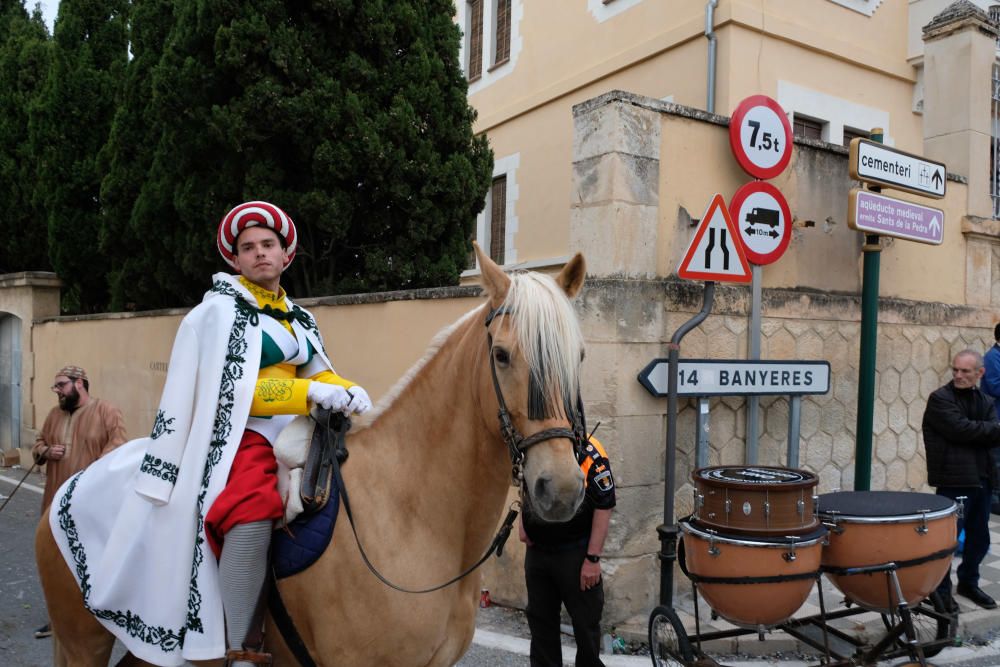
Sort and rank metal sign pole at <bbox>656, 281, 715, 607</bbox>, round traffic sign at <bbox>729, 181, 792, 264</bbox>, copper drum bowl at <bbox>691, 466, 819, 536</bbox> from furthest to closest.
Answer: round traffic sign at <bbox>729, 181, 792, 264</bbox> < metal sign pole at <bbox>656, 281, 715, 607</bbox> < copper drum bowl at <bbox>691, 466, 819, 536</bbox>

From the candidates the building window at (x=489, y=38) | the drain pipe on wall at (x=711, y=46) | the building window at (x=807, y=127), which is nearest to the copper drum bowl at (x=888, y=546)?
the drain pipe on wall at (x=711, y=46)

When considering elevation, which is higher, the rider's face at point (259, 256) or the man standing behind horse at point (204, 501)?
the rider's face at point (259, 256)

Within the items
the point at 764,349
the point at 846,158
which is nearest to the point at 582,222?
the point at 764,349

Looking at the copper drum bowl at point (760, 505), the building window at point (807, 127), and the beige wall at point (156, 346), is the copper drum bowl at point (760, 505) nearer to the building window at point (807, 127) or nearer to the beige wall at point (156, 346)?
the beige wall at point (156, 346)

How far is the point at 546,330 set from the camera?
7.59ft

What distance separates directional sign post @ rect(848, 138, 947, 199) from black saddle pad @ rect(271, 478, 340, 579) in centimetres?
519

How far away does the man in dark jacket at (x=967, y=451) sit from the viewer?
5523 millimetres

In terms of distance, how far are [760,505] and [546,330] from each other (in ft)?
6.80

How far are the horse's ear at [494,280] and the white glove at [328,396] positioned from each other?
2.04 feet

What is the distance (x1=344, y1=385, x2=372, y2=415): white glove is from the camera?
267 cm

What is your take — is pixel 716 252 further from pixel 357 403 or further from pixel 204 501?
pixel 204 501

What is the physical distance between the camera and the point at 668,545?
471cm

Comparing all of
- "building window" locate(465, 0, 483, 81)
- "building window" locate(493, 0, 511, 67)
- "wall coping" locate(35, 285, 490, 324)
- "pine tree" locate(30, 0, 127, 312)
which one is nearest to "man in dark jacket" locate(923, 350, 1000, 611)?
"wall coping" locate(35, 285, 490, 324)

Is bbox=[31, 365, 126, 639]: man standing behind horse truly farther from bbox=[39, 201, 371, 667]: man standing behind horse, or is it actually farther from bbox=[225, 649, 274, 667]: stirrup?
bbox=[225, 649, 274, 667]: stirrup
